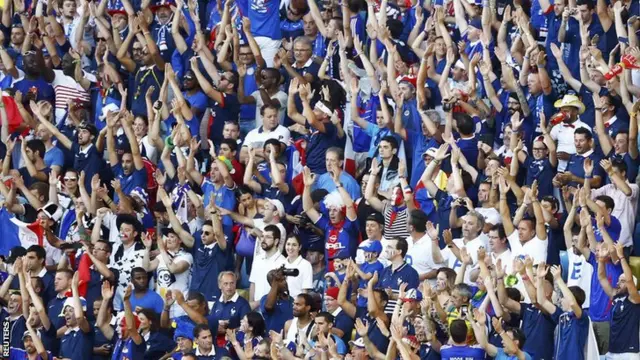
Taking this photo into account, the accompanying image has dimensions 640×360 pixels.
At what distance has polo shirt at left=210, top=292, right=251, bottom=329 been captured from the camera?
2031 cm

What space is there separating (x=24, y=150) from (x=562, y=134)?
6078mm

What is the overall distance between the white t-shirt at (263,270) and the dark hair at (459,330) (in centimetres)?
280

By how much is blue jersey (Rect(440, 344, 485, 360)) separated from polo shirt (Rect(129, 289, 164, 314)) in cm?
377

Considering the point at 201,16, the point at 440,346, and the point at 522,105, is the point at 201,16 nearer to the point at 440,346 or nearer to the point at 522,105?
the point at 522,105

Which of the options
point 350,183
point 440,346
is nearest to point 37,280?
point 350,183

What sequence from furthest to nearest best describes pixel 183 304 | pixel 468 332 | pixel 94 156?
pixel 94 156 → pixel 183 304 → pixel 468 332

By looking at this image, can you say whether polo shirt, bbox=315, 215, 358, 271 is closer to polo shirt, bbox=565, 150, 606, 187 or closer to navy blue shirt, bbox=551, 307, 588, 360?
polo shirt, bbox=565, 150, 606, 187

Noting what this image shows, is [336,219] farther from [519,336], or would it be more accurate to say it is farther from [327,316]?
[519,336]

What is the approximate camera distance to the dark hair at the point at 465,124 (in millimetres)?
21359

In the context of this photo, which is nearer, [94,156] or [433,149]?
[433,149]

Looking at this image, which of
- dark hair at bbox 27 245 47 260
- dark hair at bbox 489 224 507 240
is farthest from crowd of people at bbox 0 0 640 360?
dark hair at bbox 27 245 47 260

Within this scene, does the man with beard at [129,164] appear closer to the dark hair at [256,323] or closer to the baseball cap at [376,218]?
the baseball cap at [376,218]

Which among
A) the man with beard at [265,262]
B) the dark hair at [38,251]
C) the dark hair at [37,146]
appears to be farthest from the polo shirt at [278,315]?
the dark hair at [37,146]

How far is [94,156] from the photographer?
23359 millimetres
